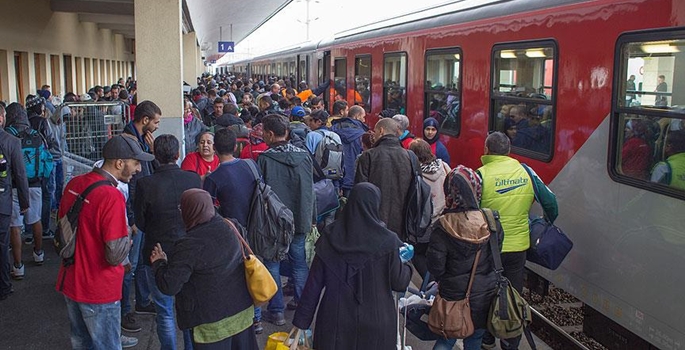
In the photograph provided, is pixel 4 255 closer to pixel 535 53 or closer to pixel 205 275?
pixel 205 275

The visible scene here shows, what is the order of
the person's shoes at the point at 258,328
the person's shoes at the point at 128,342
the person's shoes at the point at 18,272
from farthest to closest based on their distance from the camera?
the person's shoes at the point at 18,272 → the person's shoes at the point at 258,328 → the person's shoes at the point at 128,342

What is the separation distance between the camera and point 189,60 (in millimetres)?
30547

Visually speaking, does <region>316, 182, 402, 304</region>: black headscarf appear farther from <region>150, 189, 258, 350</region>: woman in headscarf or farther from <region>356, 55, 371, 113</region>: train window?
<region>356, 55, 371, 113</region>: train window

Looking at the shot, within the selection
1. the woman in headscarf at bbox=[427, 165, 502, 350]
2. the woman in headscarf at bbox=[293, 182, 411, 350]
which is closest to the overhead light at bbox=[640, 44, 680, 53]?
the woman in headscarf at bbox=[427, 165, 502, 350]

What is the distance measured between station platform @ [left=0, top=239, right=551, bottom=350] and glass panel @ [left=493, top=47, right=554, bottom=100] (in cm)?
236

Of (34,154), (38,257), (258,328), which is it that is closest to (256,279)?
(258,328)

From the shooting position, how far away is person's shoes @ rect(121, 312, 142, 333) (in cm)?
600

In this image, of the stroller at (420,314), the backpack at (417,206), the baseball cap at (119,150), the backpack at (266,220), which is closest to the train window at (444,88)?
the backpack at (417,206)

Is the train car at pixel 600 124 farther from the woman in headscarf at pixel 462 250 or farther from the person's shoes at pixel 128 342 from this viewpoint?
the person's shoes at pixel 128 342

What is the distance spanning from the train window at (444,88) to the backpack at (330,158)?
6.89 ft

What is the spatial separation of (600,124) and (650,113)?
612 millimetres

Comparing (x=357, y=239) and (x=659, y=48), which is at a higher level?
(x=659, y=48)

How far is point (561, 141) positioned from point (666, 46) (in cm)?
147

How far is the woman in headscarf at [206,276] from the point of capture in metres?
3.74
